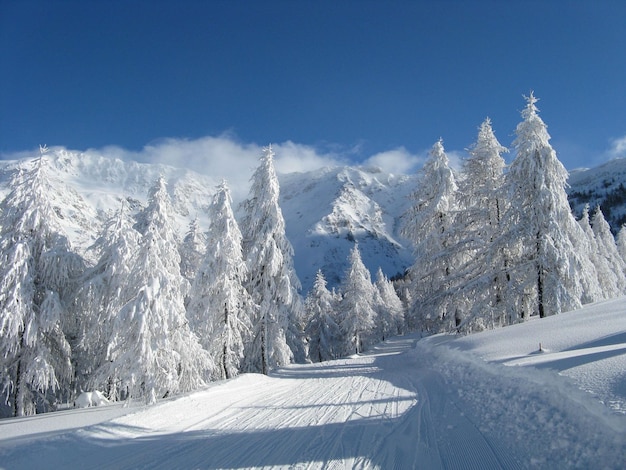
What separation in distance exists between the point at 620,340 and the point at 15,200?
74.5 feet

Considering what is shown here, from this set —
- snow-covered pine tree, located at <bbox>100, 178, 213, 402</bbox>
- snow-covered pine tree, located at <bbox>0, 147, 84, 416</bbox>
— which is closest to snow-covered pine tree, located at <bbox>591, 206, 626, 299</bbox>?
snow-covered pine tree, located at <bbox>100, 178, 213, 402</bbox>

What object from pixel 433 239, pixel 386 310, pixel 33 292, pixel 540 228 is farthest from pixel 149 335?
pixel 386 310

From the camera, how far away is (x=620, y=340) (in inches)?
412

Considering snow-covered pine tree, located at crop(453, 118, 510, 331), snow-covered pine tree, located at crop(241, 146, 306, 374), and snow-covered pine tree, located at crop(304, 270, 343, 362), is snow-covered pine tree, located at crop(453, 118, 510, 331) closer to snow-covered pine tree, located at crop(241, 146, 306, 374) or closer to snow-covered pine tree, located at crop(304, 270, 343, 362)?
snow-covered pine tree, located at crop(241, 146, 306, 374)

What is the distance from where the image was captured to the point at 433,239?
23750 mm

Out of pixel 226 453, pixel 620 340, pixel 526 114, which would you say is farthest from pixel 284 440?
pixel 526 114

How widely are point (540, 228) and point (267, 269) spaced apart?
14373 millimetres

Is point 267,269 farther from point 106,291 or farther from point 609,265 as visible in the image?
point 609,265

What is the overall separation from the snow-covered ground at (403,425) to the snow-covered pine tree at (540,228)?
528 centimetres

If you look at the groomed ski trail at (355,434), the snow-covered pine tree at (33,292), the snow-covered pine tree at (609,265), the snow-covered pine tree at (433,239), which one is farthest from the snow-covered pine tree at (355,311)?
the groomed ski trail at (355,434)

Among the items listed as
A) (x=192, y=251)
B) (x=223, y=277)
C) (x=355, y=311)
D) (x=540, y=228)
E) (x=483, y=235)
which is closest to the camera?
(x=540, y=228)

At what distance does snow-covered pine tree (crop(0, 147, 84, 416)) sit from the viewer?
15383mm

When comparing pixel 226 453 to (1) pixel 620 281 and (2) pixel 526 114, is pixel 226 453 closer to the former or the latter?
(2) pixel 526 114

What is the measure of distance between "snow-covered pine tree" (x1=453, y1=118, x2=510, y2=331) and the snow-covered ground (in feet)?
22.7
